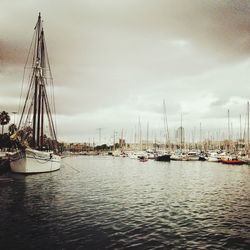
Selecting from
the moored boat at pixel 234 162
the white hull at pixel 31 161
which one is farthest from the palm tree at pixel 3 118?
the moored boat at pixel 234 162

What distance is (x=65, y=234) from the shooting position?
19.1 metres

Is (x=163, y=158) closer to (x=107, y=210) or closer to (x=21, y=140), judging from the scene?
(x=21, y=140)

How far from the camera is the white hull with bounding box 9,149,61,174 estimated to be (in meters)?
53.4

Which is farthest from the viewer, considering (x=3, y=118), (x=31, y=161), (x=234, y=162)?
(x=3, y=118)

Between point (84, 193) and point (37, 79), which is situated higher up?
point (37, 79)

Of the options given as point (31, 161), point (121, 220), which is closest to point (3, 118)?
point (31, 161)

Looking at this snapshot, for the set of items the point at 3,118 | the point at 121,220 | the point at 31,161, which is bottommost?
the point at 121,220

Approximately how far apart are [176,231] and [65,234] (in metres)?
7.25

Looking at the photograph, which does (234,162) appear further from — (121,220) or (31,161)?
(121,220)

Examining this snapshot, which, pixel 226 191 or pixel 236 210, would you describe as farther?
pixel 226 191

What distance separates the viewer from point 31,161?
5516cm

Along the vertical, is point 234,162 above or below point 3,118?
below

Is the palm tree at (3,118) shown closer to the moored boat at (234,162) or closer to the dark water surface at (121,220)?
the moored boat at (234,162)

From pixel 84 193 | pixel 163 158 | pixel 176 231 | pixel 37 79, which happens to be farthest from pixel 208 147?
pixel 176 231
